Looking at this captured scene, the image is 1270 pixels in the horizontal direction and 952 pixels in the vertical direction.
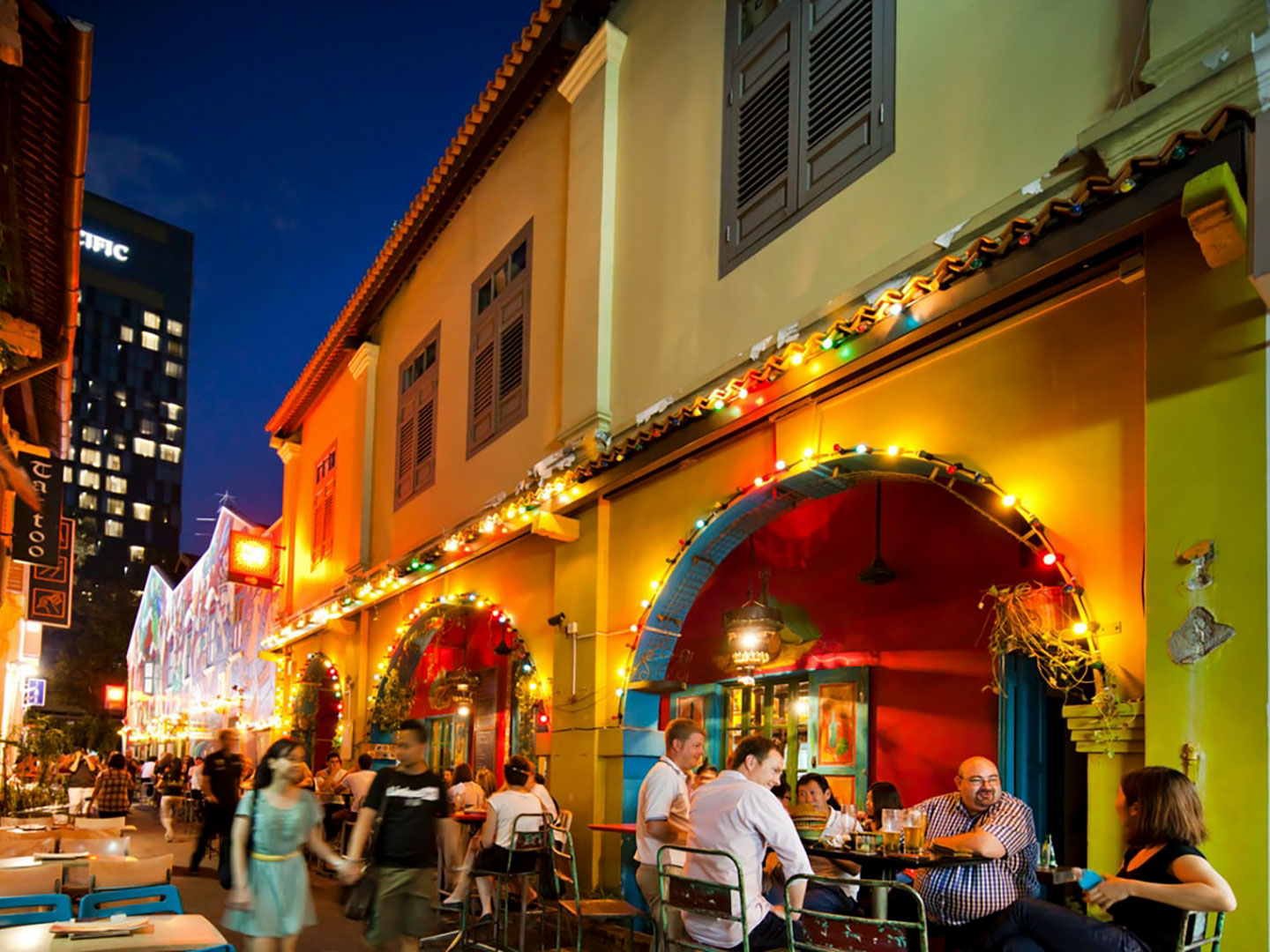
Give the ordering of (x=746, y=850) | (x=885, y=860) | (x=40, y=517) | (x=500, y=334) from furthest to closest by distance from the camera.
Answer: (x=40, y=517), (x=500, y=334), (x=885, y=860), (x=746, y=850)

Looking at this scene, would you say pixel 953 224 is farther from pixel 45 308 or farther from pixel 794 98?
pixel 45 308

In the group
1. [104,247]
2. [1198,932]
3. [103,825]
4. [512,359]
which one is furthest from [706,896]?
[104,247]

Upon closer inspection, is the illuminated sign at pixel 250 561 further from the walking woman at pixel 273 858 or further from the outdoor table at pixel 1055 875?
the outdoor table at pixel 1055 875

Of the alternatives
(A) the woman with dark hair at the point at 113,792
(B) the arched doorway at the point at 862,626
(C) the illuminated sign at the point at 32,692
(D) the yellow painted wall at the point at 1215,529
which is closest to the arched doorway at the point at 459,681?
(B) the arched doorway at the point at 862,626

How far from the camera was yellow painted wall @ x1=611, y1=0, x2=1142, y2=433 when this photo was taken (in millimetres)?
6094

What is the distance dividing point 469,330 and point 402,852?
359 inches

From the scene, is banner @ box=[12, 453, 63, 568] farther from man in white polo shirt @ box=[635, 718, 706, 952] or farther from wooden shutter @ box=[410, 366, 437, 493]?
man in white polo shirt @ box=[635, 718, 706, 952]

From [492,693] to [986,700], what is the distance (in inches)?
374

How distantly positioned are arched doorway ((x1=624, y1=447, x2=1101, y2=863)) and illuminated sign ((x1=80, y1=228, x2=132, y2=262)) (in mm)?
73915

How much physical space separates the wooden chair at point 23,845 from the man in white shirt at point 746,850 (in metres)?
5.53

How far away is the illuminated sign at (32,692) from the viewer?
3319 cm

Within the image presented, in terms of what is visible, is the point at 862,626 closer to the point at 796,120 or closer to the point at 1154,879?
the point at 796,120

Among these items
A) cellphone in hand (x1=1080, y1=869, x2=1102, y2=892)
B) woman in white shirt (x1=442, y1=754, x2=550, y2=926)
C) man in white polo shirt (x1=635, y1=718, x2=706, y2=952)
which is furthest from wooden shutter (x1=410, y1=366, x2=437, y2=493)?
cellphone in hand (x1=1080, y1=869, x2=1102, y2=892)

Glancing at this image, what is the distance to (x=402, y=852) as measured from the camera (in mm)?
5984
